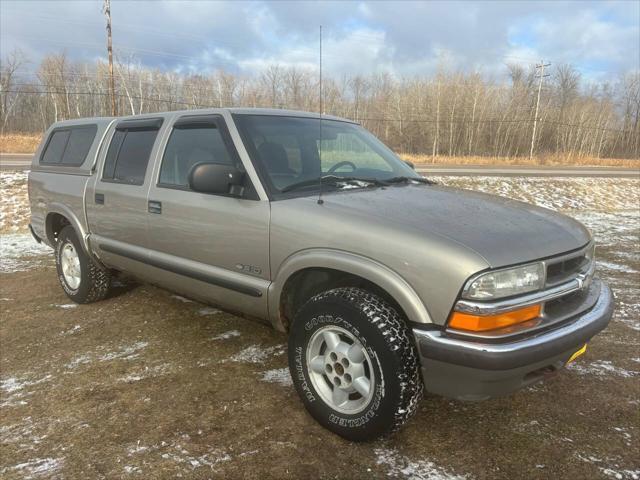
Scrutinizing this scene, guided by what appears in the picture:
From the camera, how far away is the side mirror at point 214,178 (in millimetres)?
2932

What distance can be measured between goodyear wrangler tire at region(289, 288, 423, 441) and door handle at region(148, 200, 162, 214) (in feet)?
5.21

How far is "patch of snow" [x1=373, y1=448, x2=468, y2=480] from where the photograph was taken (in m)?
2.34

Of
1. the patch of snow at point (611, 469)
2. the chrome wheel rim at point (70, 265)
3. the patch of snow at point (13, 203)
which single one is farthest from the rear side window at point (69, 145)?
the patch of snow at point (611, 469)

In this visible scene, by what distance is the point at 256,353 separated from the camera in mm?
3777

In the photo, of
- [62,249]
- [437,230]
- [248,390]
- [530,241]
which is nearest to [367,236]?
[437,230]

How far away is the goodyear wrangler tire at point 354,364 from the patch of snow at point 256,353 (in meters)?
0.91

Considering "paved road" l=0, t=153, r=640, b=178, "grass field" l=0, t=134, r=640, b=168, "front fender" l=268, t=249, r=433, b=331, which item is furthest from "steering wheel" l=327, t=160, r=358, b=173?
"grass field" l=0, t=134, r=640, b=168

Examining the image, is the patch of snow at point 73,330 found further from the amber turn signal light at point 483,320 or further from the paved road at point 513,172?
the paved road at point 513,172

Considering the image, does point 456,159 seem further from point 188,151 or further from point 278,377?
point 278,377

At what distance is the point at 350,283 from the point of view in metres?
2.72

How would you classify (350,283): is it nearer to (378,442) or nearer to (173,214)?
(378,442)

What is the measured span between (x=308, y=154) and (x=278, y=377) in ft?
5.42

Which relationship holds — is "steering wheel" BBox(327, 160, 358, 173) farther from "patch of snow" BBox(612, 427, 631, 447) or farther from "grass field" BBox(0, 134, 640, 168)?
Result: "grass field" BBox(0, 134, 640, 168)

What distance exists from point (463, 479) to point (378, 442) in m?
0.49
